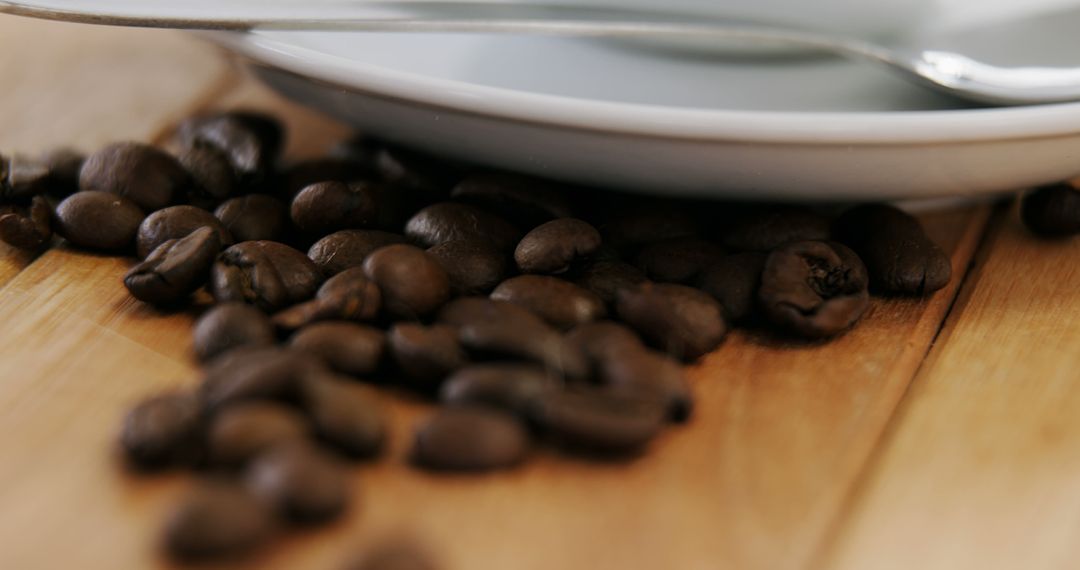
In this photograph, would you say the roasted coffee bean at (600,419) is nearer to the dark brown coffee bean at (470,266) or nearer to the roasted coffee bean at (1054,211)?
the dark brown coffee bean at (470,266)

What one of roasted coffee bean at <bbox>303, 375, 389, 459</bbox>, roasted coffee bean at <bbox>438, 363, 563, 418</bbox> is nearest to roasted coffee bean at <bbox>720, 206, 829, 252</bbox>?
roasted coffee bean at <bbox>438, 363, 563, 418</bbox>

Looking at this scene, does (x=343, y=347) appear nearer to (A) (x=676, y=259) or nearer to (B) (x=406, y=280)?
(B) (x=406, y=280)

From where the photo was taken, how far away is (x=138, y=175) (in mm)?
1244

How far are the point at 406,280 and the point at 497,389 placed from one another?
0.17 m

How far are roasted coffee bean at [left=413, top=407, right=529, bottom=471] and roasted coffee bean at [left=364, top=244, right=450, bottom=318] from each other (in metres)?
0.17

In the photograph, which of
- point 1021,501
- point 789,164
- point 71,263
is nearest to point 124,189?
point 71,263

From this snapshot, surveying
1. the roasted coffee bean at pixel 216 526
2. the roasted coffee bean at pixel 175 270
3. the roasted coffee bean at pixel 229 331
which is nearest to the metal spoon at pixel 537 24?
the roasted coffee bean at pixel 175 270

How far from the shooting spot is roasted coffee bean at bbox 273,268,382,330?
1014 mm

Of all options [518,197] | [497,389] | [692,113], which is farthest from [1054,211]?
[497,389]

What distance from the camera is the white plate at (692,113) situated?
41.8 inches

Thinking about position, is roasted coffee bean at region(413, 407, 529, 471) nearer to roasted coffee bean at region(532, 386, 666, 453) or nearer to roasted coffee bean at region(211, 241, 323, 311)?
roasted coffee bean at region(532, 386, 666, 453)

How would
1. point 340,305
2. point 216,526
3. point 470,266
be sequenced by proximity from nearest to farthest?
point 216,526, point 340,305, point 470,266

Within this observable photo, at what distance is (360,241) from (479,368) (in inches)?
10.7

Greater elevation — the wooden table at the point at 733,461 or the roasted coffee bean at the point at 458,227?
the roasted coffee bean at the point at 458,227
